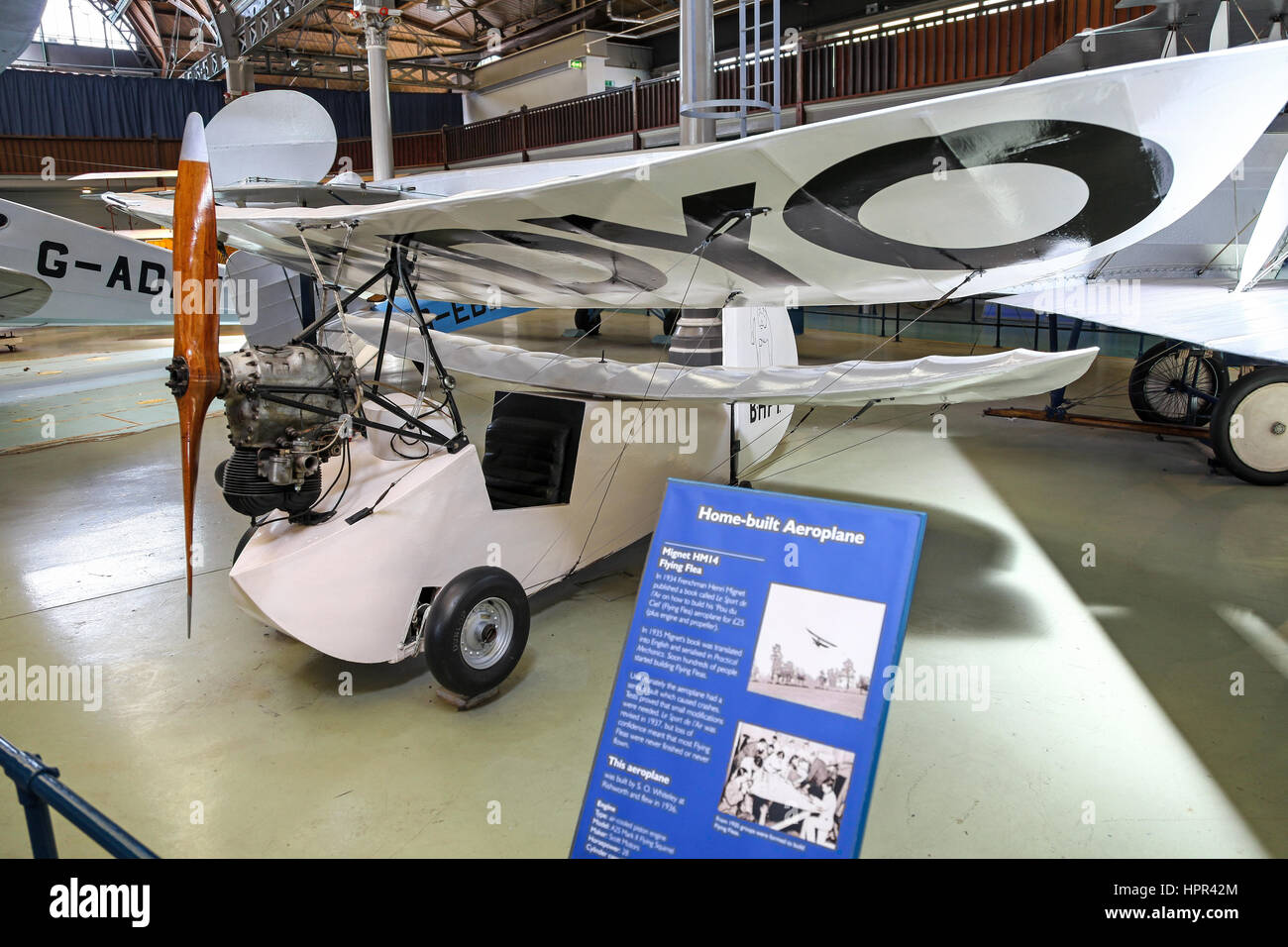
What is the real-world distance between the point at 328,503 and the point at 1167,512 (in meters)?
6.28

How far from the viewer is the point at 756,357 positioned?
7.11 metres

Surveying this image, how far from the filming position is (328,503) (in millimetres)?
4105

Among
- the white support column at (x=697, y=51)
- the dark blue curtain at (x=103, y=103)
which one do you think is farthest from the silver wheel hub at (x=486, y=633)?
the dark blue curtain at (x=103, y=103)

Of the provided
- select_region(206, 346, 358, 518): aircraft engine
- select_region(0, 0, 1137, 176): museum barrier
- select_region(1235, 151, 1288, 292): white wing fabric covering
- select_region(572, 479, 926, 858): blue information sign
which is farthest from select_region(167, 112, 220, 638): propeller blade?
select_region(0, 0, 1137, 176): museum barrier

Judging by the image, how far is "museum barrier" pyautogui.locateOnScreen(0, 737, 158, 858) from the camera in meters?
1.61

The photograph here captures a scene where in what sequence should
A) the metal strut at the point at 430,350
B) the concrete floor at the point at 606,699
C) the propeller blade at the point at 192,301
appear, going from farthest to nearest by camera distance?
the metal strut at the point at 430,350, the propeller blade at the point at 192,301, the concrete floor at the point at 606,699

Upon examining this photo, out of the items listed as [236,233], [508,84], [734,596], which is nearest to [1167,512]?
[734,596]

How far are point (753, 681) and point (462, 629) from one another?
233 cm

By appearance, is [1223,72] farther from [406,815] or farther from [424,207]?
[406,815]

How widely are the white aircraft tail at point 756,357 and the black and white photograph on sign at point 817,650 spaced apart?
464 cm

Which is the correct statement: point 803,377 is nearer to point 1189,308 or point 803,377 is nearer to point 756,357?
point 756,357

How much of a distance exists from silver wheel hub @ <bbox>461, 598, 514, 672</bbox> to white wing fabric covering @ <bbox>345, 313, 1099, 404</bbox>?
1.64 meters

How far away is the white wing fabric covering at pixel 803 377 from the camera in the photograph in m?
3.76

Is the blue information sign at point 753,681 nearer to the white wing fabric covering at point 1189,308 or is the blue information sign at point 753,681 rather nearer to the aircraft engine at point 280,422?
the aircraft engine at point 280,422
